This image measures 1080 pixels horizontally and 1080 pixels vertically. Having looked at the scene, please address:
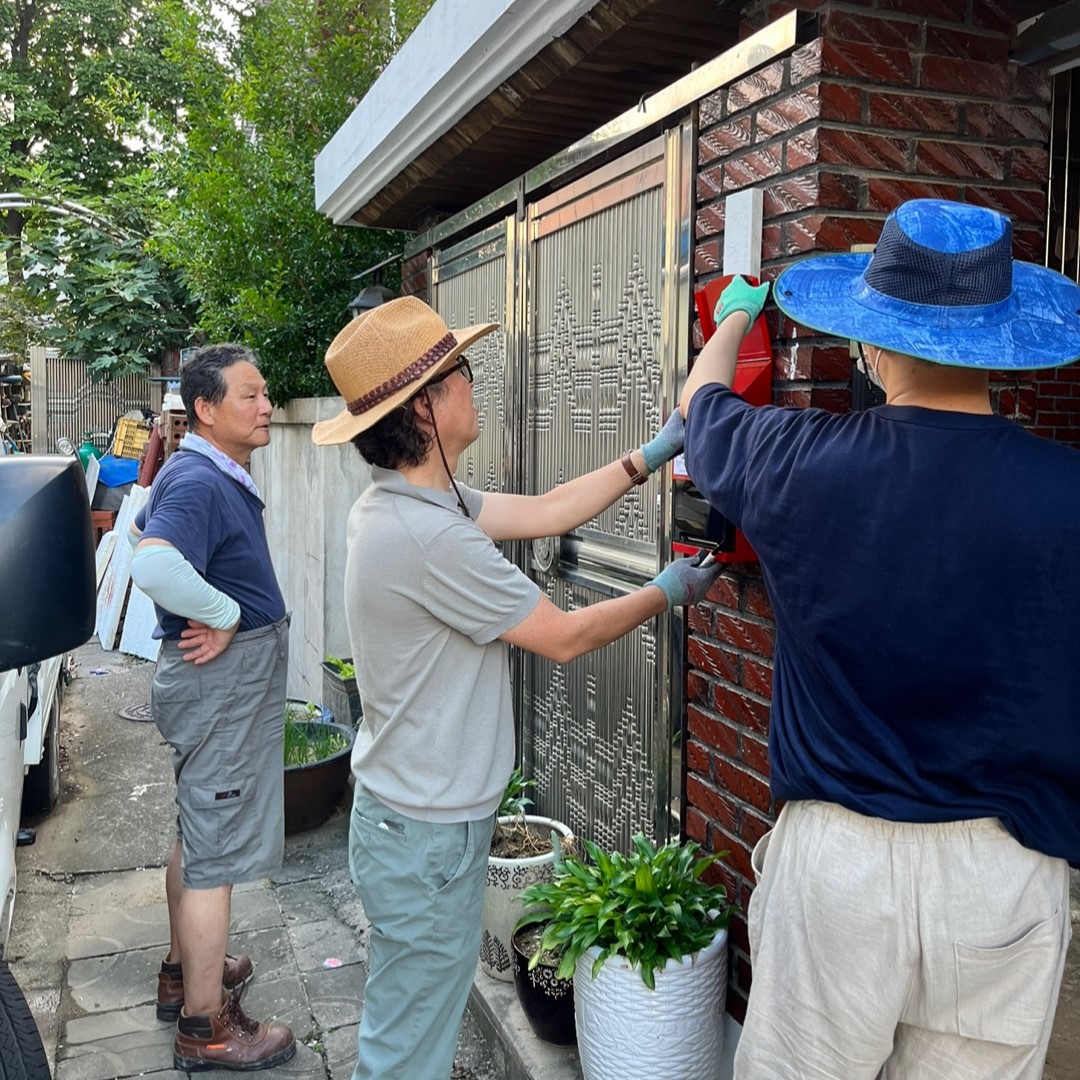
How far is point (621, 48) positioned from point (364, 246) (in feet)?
13.0

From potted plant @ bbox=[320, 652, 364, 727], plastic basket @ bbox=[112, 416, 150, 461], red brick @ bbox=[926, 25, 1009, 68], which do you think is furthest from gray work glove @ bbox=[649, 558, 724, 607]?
plastic basket @ bbox=[112, 416, 150, 461]

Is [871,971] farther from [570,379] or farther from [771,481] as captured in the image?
[570,379]

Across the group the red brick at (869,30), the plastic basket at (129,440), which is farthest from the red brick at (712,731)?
the plastic basket at (129,440)

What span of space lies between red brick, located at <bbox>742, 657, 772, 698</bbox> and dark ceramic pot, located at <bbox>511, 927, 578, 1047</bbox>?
107 centimetres

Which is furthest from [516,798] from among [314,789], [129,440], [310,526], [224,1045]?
[129,440]

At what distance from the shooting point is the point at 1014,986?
5.45ft

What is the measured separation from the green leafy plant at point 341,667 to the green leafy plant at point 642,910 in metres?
3.21

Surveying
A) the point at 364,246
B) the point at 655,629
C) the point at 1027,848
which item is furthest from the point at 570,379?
the point at 364,246

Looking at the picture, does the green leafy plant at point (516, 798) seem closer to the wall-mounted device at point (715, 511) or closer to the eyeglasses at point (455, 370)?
the wall-mounted device at point (715, 511)

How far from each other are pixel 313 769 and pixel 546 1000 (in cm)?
243

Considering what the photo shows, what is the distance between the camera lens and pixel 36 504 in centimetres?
221

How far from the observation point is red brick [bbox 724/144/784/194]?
2400mm

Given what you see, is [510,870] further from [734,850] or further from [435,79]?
[435,79]

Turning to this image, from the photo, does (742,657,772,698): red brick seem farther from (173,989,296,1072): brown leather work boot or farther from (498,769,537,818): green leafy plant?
(173,989,296,1072): brown leather work boot
